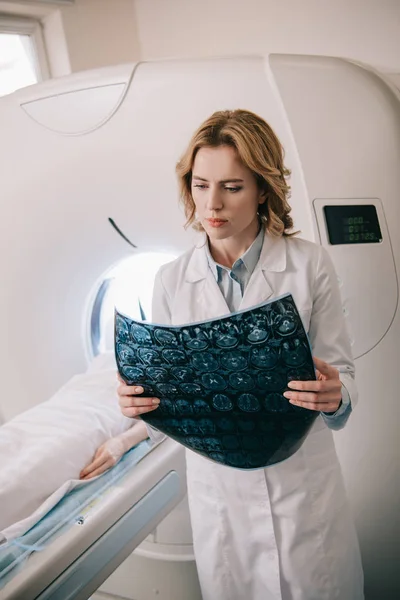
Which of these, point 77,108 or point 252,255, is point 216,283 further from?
point 77,108

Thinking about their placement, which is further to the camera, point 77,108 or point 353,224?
point 77,108

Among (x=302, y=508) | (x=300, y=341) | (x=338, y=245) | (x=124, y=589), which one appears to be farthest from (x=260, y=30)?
(x=124, y=589)

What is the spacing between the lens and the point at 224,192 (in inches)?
33.0

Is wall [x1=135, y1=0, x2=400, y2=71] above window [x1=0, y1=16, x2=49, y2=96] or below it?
below

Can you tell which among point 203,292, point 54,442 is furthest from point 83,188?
point 54,442

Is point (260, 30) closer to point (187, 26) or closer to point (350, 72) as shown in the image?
point (187, 26)

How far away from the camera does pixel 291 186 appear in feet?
3.47

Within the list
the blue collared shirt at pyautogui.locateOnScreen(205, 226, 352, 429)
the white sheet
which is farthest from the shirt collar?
the white sheet

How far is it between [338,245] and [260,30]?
0.86m

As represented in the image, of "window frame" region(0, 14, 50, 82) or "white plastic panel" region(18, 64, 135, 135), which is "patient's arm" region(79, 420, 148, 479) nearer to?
"white plastic panel" region(18, 64, 135, 135)

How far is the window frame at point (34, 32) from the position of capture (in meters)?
1.51

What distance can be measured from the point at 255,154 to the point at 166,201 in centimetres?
30

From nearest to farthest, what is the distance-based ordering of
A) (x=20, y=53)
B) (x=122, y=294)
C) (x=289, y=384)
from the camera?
1. (x=289, y=384)
2. (x=122, y=294)
3. (x=20, y=53)

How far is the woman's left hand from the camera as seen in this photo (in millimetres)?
814
